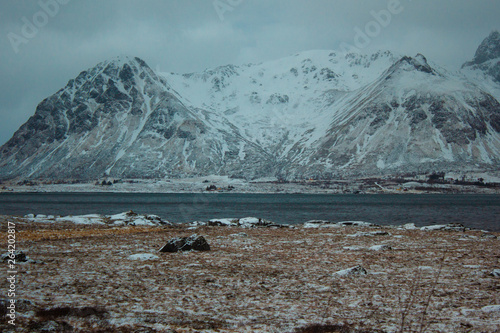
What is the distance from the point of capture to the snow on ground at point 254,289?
35.1 ft

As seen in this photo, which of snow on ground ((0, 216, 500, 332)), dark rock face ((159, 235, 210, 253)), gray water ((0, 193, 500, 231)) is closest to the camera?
snow on ground ((0, 216, 500, 332))

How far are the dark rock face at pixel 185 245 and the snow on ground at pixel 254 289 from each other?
2.44 ft

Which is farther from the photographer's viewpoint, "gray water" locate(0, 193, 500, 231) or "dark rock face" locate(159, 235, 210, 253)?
"gray water" locate(0, 193, 500, 231)

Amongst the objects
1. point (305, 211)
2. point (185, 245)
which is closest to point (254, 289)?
point (185, 245)

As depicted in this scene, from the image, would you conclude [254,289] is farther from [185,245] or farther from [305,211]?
[305,211]

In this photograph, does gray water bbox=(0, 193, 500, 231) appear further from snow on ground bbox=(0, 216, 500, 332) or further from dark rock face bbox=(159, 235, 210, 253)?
snow on ground bbox=(0, 216, 500, 332)

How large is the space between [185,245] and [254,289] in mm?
9017

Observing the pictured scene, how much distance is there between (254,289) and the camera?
14.3 metres

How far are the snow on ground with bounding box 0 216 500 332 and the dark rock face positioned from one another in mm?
744

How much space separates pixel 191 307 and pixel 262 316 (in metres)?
2.06

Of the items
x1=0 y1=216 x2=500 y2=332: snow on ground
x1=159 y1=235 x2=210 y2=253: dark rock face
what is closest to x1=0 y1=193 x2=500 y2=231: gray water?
x1=159 y1=235 x2=210 y2=253: dark rock face

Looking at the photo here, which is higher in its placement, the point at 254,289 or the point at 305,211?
the point at 254,289

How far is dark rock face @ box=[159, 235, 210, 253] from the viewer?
22173 mm

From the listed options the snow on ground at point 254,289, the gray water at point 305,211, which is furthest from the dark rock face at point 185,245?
the gray water at point 305,211
